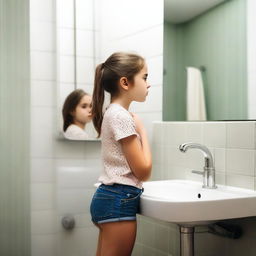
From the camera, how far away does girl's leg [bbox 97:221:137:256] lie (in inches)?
63.6

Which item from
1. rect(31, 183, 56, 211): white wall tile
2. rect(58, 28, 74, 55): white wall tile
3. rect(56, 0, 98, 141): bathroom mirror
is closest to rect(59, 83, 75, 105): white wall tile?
rect(56, 0, 98, 141): bathroom mirror

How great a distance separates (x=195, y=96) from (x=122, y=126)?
70 centimetres

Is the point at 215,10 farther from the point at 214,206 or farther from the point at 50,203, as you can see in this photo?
the point at 50,203

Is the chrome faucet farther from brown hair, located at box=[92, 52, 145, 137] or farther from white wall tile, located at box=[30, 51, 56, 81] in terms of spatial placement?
white wall tile, located at box=[30, 51, 56, 81]

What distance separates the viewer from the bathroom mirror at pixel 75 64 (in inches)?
91.4

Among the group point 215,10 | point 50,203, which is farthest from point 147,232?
point 215,10

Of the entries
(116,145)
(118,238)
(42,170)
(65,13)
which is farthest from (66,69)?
→ (118,238)

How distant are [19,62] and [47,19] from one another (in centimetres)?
31

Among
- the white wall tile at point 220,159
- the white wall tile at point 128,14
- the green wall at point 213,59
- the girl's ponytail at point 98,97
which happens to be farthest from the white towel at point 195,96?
the girl's ponytail at point 98,97

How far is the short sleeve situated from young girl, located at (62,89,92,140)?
2.48ft

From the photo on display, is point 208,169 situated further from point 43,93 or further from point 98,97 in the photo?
point 43,93

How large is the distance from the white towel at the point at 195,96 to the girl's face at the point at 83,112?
56 centimetres

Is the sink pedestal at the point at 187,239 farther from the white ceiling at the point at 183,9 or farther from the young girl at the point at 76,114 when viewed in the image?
the white ceiling at the point at 183,9

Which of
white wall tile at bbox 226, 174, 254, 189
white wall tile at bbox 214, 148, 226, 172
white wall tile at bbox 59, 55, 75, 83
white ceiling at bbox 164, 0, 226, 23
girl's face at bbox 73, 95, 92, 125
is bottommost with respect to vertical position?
white wall tile at bbox 226, 174, 254, 189
